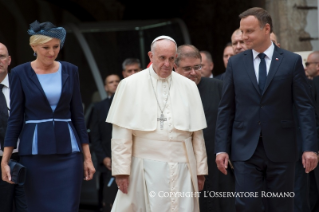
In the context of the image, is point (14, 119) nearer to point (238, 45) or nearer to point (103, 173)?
point (238, 45)

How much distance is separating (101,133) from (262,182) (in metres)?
4.59

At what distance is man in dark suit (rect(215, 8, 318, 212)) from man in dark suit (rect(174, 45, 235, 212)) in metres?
1.20

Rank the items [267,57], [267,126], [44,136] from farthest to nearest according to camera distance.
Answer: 1. [267,57]
2. [267,126]
3. [44,136]

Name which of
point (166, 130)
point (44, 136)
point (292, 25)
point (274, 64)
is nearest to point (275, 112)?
point (274, 64)

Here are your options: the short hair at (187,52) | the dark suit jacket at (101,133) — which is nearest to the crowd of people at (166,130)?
the short hair at (187,52)

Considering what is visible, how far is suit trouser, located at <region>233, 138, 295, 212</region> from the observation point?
5758mm

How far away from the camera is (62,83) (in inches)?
228

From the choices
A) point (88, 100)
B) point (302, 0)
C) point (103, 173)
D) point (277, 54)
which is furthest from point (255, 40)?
point (88, 100)

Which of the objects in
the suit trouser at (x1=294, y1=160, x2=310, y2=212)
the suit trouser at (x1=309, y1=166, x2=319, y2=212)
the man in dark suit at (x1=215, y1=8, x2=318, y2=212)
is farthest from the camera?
the suit trouser at (x1=309, y1=166, x2=319, y2=212)

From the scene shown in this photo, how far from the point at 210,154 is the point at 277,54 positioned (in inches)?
64.0

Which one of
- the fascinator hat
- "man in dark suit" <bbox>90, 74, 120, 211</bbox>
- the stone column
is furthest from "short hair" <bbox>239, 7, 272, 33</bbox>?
Result: "man in dark suit" <bbox>90, 74, 120, 211</bbox>

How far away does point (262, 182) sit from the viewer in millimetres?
5840

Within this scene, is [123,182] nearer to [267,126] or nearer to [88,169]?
[88,169]

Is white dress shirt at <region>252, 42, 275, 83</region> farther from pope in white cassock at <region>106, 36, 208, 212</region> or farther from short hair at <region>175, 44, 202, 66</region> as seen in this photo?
short hair at <region>175, 44, 202, 66</region>
